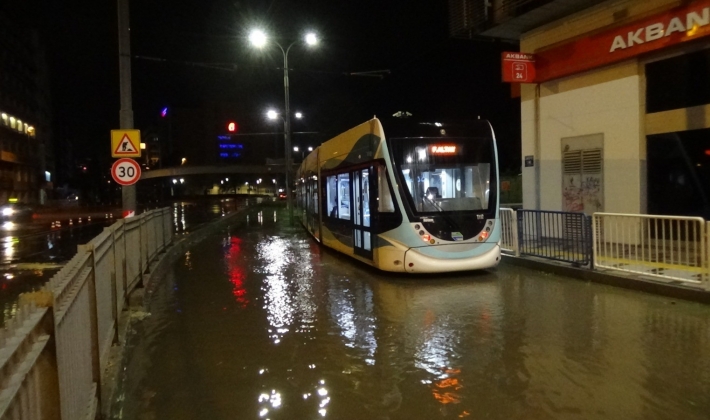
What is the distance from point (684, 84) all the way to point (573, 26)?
331 centimetres

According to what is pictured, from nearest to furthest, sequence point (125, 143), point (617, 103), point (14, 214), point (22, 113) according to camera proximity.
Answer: point (125, 143)
point (617, 103)
point (14, 214)
point (22, 113)

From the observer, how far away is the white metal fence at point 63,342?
2.55m

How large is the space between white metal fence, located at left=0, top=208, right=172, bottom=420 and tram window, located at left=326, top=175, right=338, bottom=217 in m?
8.56

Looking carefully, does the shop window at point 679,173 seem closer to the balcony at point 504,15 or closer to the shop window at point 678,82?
the shop window at point 678,82

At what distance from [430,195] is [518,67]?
A: 6.25 metres

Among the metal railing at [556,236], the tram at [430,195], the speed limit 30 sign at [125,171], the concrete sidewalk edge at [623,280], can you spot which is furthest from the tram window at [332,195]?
the speed limit 30 sign at [125,171]

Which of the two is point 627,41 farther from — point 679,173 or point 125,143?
point 125,143

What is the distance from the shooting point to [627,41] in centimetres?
1349

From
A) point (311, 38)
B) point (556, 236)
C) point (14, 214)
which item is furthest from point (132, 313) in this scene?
point (14, 214)

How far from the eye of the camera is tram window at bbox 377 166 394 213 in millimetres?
11484

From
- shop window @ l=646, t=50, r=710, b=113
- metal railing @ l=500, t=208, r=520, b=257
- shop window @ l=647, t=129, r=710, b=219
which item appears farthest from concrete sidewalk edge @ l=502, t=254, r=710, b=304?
shop window @ l=646, t=50, r=710, b=113

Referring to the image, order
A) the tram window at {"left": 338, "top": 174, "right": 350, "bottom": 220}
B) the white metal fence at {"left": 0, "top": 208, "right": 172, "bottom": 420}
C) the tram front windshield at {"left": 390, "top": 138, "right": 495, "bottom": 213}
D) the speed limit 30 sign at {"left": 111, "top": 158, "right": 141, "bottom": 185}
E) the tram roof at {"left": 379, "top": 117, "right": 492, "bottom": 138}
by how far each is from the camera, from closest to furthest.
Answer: the white metal fence at {"left": 0, "top": 208, "right": 172, "bottom": 420}
the tram front windshield at {"left": 390, "top": 138, "right": 495, "bottom": 213}
the tram roof at {"left": 379, "top": 117, "right": 492, "bottom": 138}
the speed limit 30 sign at {"left": 111, "top": 158, "right": 141, "bottom": 185}
the tram window at {"left": 338, "top": 174, "right": 350, "bottom": 220}

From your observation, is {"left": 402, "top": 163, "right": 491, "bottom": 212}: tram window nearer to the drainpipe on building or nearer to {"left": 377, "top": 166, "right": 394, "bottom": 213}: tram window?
{"left": 377, "top": 166, "right": 394, "bottom": 213}: tram window

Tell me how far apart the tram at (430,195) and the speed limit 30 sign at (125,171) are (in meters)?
4.80
